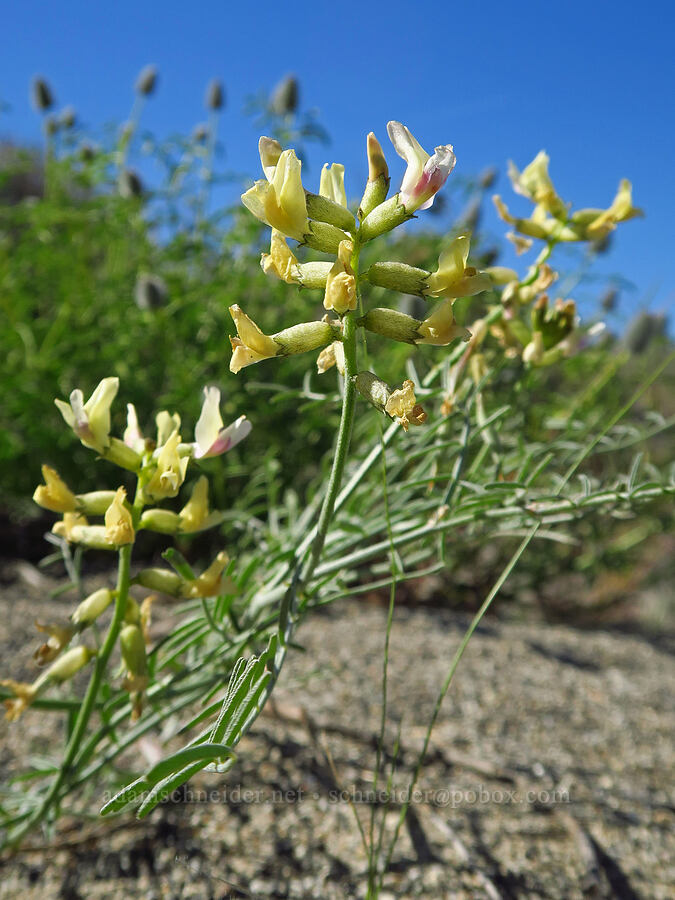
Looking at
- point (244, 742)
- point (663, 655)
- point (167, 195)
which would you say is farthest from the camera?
point (167, 195)

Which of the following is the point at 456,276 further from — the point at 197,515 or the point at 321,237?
the point at 197,515

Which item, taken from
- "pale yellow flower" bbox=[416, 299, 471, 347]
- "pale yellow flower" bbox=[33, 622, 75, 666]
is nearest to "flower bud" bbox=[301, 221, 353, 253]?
"pale yellow flower" bbox=[416, 299, 471, 347]

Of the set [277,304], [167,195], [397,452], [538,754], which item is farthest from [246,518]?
[167,195]

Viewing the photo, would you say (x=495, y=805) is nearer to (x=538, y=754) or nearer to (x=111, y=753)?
(x=538, y=754)

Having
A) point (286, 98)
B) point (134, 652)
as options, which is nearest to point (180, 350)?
point (286, 98)

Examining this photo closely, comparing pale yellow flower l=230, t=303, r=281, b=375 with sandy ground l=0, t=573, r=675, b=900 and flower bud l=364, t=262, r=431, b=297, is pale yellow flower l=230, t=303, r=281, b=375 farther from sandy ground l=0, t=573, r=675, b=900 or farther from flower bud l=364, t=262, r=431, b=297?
sandy ground l=0, t=573, r=675, b=900

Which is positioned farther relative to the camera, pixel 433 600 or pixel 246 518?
pixel 433 600
